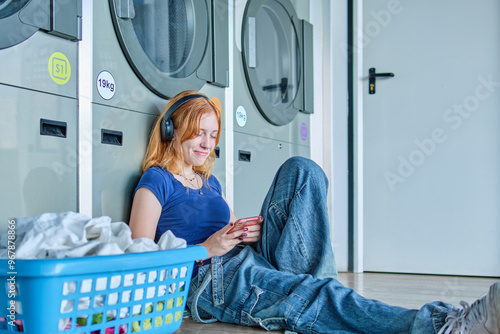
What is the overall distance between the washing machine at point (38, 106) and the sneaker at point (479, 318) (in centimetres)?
97

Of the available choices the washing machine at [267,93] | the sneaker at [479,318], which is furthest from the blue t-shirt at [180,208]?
the sneaker at [479,318]

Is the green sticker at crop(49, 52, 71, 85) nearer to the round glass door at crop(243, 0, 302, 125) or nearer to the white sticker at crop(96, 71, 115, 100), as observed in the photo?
the white sticker at crop(96, 71, 115, 100)

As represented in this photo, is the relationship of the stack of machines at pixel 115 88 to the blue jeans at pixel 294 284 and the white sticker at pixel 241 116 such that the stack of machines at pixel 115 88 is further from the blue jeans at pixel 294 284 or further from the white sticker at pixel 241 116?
the blue jeans at pixel 294 284

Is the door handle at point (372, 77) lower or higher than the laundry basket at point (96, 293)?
higher

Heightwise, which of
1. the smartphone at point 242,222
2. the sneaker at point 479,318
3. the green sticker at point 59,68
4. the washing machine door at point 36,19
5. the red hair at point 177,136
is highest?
the washing machine door at point 36,19

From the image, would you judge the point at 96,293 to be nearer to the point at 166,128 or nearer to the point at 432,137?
the point at 166,128

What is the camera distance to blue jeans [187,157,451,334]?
1242mm

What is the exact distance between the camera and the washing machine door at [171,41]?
157 centimetres

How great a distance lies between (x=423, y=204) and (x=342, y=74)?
0.84m

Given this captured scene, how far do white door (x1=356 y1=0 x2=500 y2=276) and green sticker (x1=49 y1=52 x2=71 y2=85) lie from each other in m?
1.92

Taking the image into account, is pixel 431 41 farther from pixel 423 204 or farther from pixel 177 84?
pixel 177 84

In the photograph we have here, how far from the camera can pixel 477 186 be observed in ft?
8.96

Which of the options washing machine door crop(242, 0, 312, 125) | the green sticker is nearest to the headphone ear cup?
the green sticker

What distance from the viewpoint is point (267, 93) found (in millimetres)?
2467
